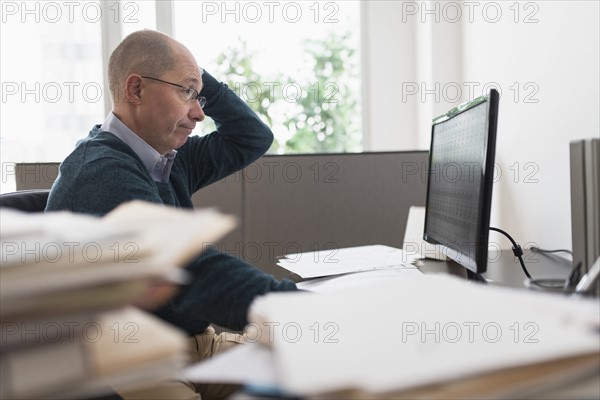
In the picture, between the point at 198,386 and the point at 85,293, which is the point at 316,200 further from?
the point at 85,293

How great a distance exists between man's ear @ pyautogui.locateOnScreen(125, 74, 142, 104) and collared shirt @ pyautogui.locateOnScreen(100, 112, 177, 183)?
0.06m

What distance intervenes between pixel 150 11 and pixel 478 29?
1732mm

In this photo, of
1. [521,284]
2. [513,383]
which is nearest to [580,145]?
[521,284]

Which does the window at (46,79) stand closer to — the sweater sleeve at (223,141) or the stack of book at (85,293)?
the sweater sleeve at (223,141)

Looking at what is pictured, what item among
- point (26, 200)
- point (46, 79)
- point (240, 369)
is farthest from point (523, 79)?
point (46, 79)

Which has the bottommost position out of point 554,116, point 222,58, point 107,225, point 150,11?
point 107,225

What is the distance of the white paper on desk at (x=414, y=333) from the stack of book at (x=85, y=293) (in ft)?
0.40

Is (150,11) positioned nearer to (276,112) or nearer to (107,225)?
(276,112)

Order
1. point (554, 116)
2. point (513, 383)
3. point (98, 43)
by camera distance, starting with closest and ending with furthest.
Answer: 1. point (513, 383)
2. point (554, 116)
3. point (98, 43)

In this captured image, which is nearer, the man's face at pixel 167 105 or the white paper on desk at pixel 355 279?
the white paper on desk at pixel 355 279

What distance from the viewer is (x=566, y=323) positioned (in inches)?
24.7

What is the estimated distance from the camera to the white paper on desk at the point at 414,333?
0.49 meters

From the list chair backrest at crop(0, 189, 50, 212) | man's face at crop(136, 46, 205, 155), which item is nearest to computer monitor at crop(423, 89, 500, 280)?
man's face at crop(136, 46, 205, 155)

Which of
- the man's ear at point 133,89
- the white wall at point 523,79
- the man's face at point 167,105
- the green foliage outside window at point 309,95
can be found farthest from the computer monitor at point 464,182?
the green foliage outside window at point 309,95
